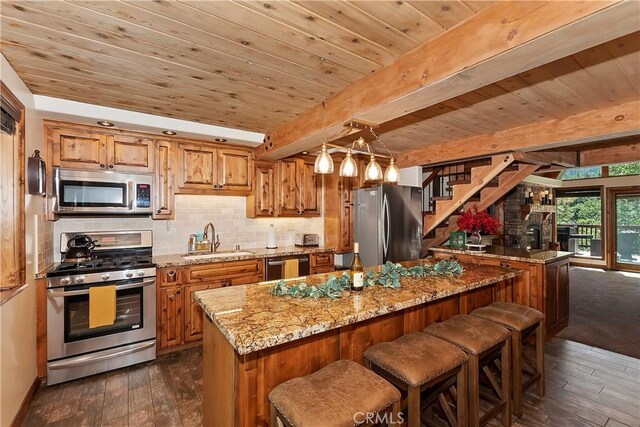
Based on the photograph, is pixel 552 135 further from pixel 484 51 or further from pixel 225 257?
pixel 225 257

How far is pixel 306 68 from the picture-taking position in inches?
77.4

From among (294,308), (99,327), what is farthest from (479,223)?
(99,327)

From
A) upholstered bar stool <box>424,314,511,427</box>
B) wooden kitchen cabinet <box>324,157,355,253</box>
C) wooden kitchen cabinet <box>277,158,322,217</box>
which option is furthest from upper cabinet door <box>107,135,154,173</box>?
upholstered bar stool <box>424,314,511,427</box>

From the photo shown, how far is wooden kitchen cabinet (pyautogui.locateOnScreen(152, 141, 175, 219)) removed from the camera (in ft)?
10.5

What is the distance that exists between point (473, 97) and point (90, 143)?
12.0 ft

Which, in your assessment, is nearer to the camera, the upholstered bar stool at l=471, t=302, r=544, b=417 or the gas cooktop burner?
the upholstered bar stool at l=471, t=302, r=544, b=417

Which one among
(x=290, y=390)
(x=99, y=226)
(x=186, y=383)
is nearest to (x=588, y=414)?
(x=290, y=390)

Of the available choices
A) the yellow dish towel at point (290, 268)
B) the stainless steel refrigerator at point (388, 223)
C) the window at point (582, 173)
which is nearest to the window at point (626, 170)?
the window at point (582, 173)

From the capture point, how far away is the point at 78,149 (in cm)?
280

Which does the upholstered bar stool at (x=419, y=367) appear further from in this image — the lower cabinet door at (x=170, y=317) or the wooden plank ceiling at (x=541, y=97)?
the lower cabinet door at (x=170, y=317)

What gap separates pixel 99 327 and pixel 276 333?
2399mm

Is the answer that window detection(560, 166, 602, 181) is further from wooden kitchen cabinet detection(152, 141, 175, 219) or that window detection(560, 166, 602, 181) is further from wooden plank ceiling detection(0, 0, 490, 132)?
wooden kitchen cabinet detection(152, 141, 175, 219)

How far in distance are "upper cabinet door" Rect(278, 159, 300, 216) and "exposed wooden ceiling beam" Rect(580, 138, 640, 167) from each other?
424 cm

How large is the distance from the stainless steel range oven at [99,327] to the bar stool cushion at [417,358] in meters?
2.34
